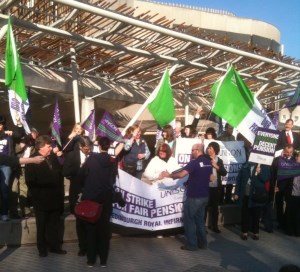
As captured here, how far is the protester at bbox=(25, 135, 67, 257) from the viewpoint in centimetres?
758

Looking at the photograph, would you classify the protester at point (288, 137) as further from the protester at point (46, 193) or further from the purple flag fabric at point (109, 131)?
the protester at point (46, 193)

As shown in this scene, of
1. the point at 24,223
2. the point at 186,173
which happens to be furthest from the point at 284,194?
the point at 24,223

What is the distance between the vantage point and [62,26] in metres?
11.4

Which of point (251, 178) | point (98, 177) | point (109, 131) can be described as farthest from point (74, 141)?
point (251, 178)

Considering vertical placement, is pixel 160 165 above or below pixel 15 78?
below

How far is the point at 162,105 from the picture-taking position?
10461 millimetres

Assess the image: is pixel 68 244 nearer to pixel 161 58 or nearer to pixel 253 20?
pixel 161 58

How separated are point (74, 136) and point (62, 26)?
3204mm

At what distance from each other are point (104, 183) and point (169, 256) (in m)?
1.78

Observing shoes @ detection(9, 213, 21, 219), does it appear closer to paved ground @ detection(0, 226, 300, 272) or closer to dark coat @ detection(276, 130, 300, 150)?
paved ground @ detection(0, 226, 300, 272)

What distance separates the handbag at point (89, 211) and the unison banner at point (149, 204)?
144 cm

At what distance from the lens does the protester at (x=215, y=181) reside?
10.1 m

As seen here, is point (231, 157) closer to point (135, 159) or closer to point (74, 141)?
point (135, 159)

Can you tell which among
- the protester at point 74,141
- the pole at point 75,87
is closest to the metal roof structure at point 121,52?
the pole at point 75,87
